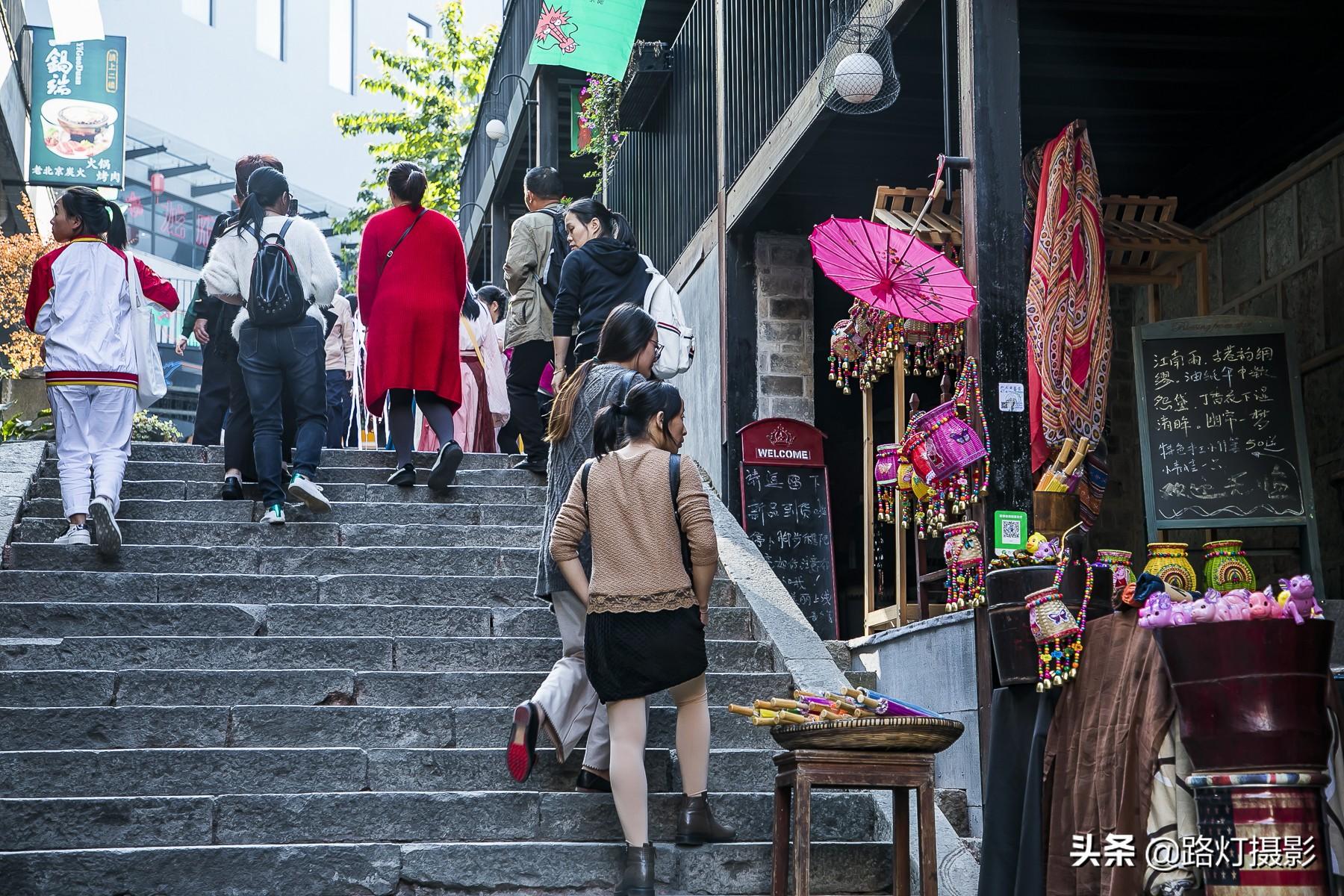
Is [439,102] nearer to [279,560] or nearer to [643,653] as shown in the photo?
[279,560]

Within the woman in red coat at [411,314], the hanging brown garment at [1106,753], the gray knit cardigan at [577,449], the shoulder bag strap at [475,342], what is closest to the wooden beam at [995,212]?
the gray knit cardigan at [577,449]

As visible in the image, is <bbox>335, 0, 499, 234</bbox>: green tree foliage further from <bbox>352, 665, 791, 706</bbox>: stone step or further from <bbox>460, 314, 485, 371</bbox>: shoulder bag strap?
<bbox>352, 665, 791, 706</bbox>: stone step

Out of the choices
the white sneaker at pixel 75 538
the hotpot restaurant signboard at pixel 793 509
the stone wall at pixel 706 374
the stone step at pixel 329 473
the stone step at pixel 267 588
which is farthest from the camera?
the stone wall at pixel 706 374

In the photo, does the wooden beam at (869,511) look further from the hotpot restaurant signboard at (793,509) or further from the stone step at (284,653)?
the stone step at (284,653)

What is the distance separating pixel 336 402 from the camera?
1183cm

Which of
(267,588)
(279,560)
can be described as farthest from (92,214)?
(267,588)

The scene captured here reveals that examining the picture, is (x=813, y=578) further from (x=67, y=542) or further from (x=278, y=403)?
(x=67, y=542)

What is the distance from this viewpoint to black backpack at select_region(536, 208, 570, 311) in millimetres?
8656

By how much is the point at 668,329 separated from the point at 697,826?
3056 millimetres

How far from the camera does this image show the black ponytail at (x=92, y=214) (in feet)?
25.8

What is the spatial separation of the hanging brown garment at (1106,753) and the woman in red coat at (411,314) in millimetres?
4810

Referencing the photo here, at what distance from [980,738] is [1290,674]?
127 inches

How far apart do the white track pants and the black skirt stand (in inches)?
133

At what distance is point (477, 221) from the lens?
22.9 meters
